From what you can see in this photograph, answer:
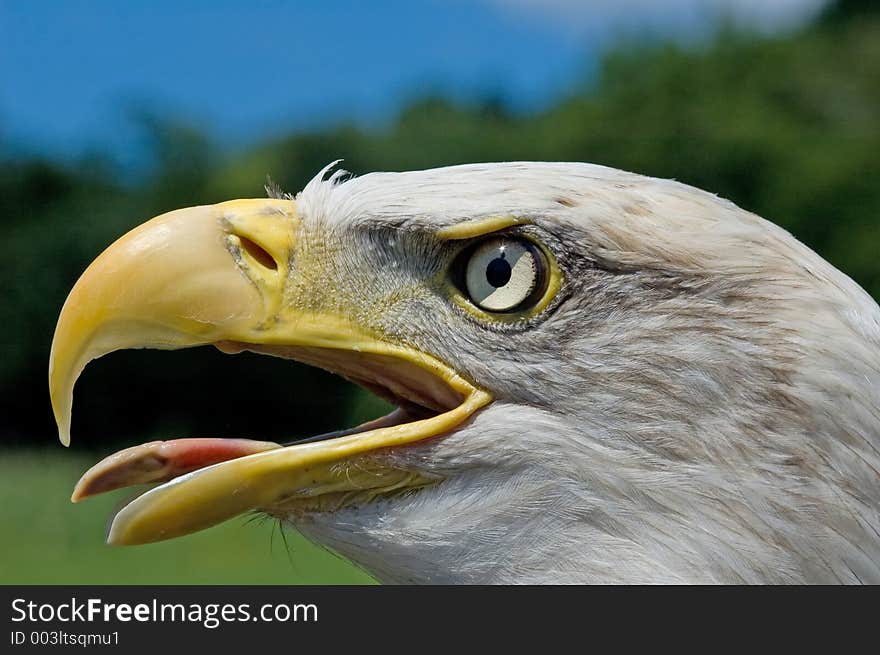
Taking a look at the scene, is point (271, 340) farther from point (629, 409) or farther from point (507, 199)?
point (629, 409)

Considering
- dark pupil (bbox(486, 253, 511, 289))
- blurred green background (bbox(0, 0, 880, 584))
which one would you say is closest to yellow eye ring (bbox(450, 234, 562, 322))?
dark pupil (bbox(486, 253, 511, 289))

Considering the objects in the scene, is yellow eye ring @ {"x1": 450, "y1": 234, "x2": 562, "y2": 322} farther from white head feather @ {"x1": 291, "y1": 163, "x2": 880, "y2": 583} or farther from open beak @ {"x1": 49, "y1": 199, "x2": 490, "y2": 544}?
open beak @ {"x1": 49, "y1": 199, "x2": 490, "y2": 544}

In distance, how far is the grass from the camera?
13000 mm

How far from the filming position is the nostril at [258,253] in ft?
9.53

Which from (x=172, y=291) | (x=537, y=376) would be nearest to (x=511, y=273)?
(x=537, y=376)

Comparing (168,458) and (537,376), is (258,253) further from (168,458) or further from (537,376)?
(537,376)

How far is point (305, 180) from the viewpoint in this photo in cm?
1978

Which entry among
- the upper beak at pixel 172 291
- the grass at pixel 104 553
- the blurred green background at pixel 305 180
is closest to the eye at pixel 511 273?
the upper beak at pixel 172 291

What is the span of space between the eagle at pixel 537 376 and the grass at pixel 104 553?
25.8 feet

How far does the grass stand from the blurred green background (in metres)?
0.06

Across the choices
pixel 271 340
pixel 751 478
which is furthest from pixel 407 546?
pixel 751 478

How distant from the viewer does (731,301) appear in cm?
271

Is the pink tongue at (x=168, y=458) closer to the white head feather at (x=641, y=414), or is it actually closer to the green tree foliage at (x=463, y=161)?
the white head feather at (x=641, y=414)

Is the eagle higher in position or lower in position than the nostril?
lower
